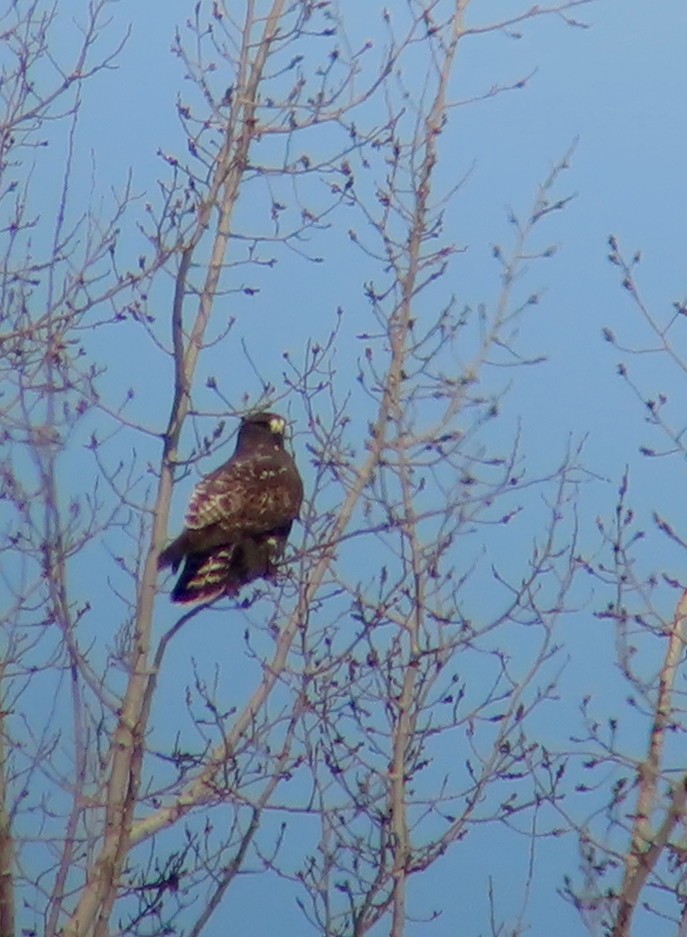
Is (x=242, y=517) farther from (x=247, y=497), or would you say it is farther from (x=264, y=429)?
(x=264, y=429)

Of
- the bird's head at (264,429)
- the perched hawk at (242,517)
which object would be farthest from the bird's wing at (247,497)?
the bird's head at (264,429)

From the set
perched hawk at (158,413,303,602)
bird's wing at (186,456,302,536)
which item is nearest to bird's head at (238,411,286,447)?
perched hawk at (158,413,303,602)

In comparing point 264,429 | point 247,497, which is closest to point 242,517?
point 247,497

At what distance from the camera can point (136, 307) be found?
6.50 m

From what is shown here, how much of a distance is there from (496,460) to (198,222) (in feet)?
4.51

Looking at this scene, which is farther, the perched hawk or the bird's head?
the bird's head

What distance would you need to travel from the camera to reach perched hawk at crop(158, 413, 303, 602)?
6.77 m

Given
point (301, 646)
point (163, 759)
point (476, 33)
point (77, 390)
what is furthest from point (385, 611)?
point (476, 33)

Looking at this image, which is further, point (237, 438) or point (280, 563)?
point (237, 438)

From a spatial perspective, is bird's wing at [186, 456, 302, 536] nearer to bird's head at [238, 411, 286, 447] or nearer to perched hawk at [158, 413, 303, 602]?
perched hawk at [158, 413, 303, 602]

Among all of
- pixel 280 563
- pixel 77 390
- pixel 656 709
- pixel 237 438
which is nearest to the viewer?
pixel 656 709

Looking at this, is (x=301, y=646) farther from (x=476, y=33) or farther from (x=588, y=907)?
(x=476, y=33)

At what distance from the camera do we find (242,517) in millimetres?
7020

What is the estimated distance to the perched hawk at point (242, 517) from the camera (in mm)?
6766
